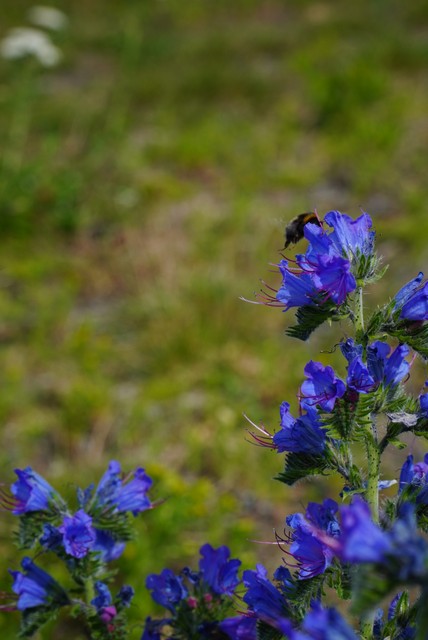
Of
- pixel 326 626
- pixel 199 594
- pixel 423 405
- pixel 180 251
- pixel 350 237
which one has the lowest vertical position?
pixel 326 626

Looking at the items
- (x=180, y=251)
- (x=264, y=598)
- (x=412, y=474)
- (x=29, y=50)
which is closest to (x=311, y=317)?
(x=412, y=474)

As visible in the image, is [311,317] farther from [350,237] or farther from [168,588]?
[168,588]

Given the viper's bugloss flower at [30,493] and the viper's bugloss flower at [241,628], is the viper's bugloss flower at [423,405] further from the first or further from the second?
the viper's bugloss flower at [30,493]

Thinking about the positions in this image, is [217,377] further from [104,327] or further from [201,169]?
[201,169]

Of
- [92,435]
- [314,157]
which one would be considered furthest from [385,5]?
[92,435]

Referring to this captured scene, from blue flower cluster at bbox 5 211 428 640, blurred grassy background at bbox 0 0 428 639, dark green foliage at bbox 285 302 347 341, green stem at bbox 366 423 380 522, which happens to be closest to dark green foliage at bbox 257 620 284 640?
blue flower cluster at bbox 5 211 428 640

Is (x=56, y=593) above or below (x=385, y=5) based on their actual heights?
below

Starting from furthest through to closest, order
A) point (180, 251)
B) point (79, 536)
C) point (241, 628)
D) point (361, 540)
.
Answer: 1. point (180, 251)
2. point (79, 536)
3. point (241, 628)
4. point (361, 540)
